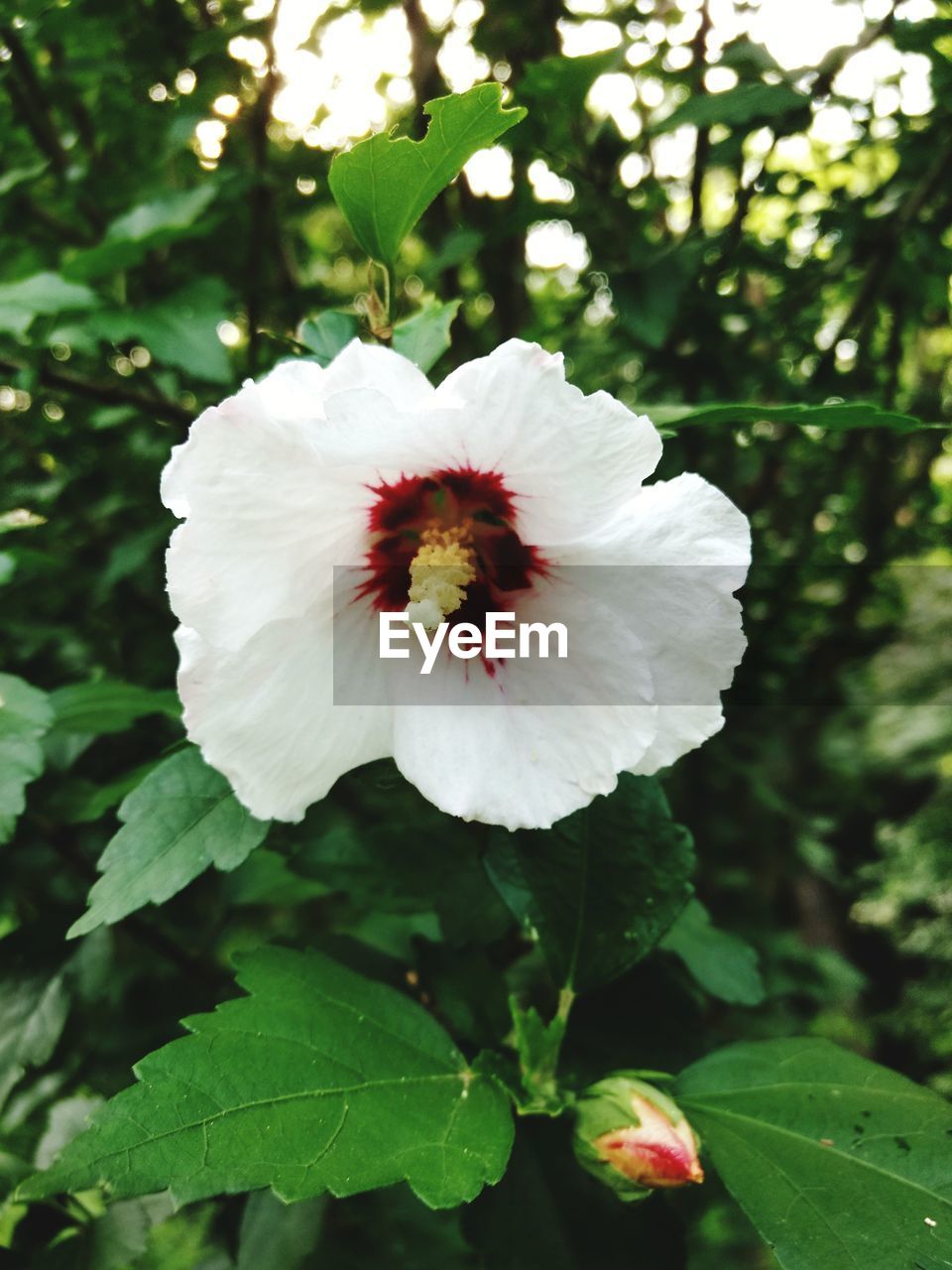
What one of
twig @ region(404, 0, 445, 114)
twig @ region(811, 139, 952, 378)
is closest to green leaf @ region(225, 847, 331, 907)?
twig @ region(811, 139, 952, 378)

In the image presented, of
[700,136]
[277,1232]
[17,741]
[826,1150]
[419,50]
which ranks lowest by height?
[277,1232]

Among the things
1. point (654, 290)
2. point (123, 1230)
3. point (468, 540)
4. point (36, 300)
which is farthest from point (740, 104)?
point (123, 1230)

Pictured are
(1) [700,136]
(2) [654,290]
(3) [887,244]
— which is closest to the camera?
(2) [654,290]

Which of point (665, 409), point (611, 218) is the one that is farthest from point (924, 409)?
point (665, 409)

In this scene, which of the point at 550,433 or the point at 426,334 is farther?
the point at 426,334

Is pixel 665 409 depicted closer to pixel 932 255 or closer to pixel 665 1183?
pixel 665 1183

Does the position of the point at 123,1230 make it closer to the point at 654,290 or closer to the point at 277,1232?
the point at 277,1232
